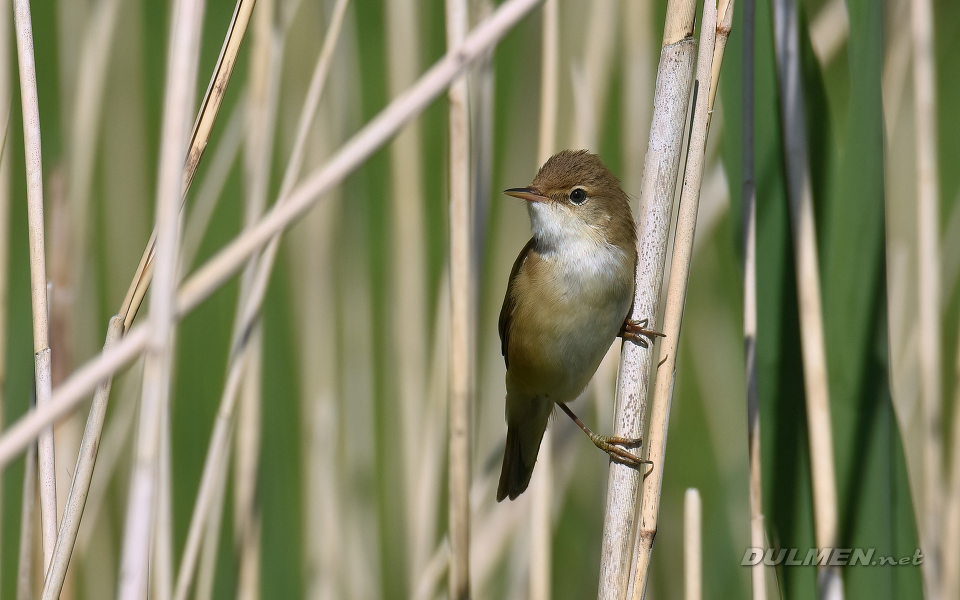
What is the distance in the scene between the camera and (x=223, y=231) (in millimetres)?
2322

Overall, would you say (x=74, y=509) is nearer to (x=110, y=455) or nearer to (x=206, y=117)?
(x=206, y=117)

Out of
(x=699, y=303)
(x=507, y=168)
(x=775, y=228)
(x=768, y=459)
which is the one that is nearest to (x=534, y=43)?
(x=507, y=168)

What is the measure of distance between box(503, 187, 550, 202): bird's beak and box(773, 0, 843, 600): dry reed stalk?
0.64 metres

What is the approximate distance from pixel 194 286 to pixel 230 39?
22.0 inches

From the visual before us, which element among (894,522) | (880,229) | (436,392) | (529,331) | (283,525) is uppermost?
(880,229)

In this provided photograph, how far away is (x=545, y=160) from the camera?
2031mm

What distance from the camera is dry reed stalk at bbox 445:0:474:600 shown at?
1.27 m

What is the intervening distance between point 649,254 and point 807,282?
309mm

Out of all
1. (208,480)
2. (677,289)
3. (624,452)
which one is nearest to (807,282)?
(677,289)

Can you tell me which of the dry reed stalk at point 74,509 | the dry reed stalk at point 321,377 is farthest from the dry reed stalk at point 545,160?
the dry reed stalk at point 74,509

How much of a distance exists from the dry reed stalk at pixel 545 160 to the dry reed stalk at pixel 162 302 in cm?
107

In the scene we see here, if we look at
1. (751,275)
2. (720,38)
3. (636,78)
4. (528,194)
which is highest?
(636,78)

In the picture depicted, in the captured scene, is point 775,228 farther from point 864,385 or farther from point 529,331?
point 529,331

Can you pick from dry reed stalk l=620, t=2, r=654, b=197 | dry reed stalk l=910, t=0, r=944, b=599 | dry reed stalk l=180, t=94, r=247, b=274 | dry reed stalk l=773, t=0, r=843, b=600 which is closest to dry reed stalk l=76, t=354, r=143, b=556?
dry reed stalk l=180, t=94, r=247, b=274
